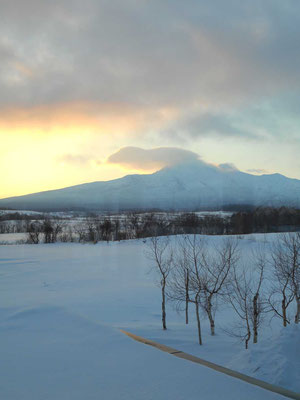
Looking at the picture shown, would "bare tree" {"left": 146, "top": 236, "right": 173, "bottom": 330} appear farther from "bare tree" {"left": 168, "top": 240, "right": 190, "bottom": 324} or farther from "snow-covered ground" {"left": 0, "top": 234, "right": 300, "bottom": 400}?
"snow-covered ground" {"left": 0, "top": 234, "right": 300, "bottom": 400}

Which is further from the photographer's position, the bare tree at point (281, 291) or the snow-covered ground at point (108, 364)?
the bare tree at point (281, 291)

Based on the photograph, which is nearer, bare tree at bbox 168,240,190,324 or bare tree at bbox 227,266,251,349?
bare tree at bbox 227,266,251,349

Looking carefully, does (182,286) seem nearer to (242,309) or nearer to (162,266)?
(162,266)

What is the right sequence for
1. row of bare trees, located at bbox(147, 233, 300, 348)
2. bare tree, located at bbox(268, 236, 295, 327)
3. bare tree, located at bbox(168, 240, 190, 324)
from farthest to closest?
bare tree, located at bbox(168, 240, 190, 324), bare tree, located at bbox(268, 236, 295, 327), row of bare trees, located at bbox(147, 233, 300, 348)

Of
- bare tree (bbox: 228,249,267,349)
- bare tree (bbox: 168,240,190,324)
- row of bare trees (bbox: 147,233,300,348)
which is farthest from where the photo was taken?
bare tree (bbox: 168,240,190,324)

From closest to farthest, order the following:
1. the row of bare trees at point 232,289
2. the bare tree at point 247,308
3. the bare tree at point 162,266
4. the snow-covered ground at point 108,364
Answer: the snow-covered ground at point 108,364 → the bare tree at point 247,308 → the row of bare trees at point 232,289 → the bare tree at point 162,266

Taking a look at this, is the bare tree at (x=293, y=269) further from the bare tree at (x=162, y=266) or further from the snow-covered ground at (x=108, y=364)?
the bare tree at (x=162, y=266)

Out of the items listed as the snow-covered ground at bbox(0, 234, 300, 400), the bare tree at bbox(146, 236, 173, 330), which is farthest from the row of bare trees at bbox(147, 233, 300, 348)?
the snow-covered ground at bbox(0, 234, 300, 400)

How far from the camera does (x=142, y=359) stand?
4508 mm

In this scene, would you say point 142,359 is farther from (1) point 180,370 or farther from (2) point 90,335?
(2) point 90,335

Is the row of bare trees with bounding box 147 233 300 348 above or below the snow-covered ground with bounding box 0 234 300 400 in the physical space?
below

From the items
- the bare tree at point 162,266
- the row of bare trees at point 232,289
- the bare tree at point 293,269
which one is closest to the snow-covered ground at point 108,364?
the row of bare trees at point 232,289

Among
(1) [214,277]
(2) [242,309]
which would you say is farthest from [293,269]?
(1) [214,277]

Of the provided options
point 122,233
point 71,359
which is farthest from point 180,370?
point 122,233
